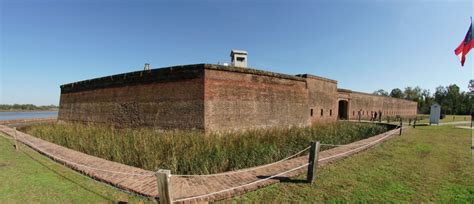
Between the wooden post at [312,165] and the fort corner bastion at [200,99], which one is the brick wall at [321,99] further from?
the wooden post at [312,165]

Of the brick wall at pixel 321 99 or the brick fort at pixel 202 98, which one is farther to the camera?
the brick wall at pixel 321 99

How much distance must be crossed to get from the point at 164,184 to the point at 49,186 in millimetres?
2917

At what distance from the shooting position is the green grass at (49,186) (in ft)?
11.3

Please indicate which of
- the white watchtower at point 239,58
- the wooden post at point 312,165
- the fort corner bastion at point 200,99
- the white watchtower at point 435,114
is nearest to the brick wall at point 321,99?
the fort corner bastion at point 200,99

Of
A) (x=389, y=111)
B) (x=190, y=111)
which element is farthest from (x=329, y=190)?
(x=389, y=111)

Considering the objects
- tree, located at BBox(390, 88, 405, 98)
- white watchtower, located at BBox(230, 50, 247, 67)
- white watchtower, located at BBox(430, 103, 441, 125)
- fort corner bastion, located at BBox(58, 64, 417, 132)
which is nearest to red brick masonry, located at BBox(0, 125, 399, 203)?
fort corner bastion, located at BBox(58, 64, 417, 132)

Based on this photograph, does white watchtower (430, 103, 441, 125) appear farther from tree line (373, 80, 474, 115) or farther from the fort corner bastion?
tree line (373, 80, 474, 115)

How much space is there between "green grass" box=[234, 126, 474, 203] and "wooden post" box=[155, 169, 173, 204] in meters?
1.26

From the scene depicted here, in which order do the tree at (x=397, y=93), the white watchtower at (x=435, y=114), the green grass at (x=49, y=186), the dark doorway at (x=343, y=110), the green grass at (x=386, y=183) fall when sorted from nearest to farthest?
the green grass at (x=49, y=186), the green grass at (x=386, y=183), the white watchtower at (x=435, y=114), the dark doorway at (x=343, y=110), the tree at (x=397, y=93)

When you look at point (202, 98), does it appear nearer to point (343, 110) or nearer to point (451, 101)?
point (343, 110)

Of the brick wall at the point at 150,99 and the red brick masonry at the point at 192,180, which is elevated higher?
the brick wall at the point at 150,99

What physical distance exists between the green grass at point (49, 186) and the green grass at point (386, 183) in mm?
2395

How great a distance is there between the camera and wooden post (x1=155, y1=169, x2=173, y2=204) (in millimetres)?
2639

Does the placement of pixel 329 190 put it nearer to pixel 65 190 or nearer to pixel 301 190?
pixel 301 190
